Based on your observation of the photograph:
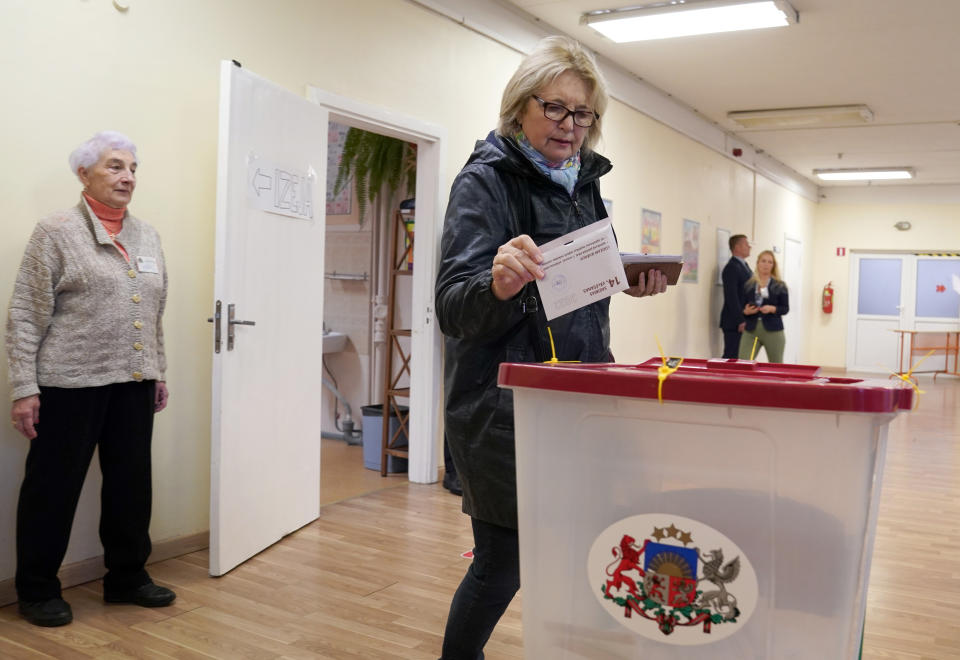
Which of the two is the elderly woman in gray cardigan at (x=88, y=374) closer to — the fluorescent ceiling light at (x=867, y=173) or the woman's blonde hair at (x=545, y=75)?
the woman's blonde hair at (x=545, y=75)

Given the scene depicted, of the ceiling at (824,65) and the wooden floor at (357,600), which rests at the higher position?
the ceiling at (824,65)

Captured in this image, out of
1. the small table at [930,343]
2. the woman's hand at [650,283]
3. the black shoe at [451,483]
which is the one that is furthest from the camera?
the small table at [930,343]

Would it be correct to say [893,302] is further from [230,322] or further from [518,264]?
[518,264]

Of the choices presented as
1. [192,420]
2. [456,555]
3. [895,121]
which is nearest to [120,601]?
[192,420]

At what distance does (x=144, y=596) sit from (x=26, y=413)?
68 cm

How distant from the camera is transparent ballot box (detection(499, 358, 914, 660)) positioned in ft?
3.08

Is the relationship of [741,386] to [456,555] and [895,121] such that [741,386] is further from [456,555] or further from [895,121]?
[895,121]

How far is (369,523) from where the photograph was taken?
147 inches

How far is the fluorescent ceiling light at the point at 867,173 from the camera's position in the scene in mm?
10789

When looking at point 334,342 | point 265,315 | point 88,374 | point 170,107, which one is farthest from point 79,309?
point 334,342

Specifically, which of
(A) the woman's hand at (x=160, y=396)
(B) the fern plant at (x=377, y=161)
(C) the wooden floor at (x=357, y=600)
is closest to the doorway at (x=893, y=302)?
(C) the wooden floor at (x=357, y=600)

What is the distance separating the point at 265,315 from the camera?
3240 mm

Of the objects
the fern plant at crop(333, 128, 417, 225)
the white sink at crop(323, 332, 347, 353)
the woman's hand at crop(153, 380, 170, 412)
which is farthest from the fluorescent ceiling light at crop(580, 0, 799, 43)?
the woman's hand at crop(153, 380, 170, 412)

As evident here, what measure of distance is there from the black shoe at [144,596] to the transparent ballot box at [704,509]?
6.41 ft
